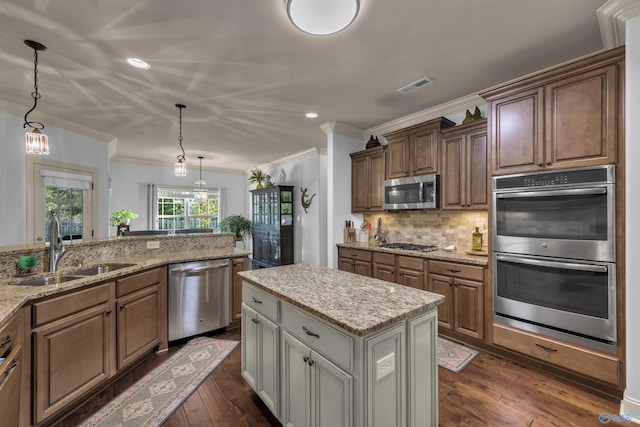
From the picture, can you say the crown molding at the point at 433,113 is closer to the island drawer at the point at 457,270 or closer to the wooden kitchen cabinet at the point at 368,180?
the wooden kitchen cabinet at the point at 368,180

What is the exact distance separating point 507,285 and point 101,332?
3.32 metres

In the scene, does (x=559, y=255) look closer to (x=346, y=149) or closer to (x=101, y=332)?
(x=346, y=149)

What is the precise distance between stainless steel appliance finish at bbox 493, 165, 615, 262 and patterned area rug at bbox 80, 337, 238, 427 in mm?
2819

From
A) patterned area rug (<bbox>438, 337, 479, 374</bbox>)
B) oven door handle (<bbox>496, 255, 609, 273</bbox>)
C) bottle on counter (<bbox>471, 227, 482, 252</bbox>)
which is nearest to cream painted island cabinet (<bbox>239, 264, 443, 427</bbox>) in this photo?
patterned area rug (<bbox>438, 337, 479, 374</bbox>)

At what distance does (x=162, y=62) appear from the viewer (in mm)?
2469

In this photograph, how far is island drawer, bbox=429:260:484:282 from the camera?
2.67 meters

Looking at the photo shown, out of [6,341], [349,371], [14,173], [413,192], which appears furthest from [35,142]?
[413,192]

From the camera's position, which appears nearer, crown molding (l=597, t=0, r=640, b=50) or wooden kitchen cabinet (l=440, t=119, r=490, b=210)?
crown molding (l=597, t=0, r=640, b=50)

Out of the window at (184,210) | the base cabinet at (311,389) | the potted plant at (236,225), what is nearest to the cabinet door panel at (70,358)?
→ the base cabinet at (311,389)

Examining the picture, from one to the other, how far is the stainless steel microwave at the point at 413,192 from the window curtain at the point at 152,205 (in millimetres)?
6019

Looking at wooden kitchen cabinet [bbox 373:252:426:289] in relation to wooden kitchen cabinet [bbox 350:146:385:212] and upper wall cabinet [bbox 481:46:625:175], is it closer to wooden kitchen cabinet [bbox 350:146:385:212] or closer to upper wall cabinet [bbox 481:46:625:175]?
wooden kitchen cabinet [bbox 350:146:385:212]

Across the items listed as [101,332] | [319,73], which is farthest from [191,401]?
[319,73]

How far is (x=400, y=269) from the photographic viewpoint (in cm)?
329

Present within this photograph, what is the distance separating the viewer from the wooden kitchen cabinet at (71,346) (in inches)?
67.1
